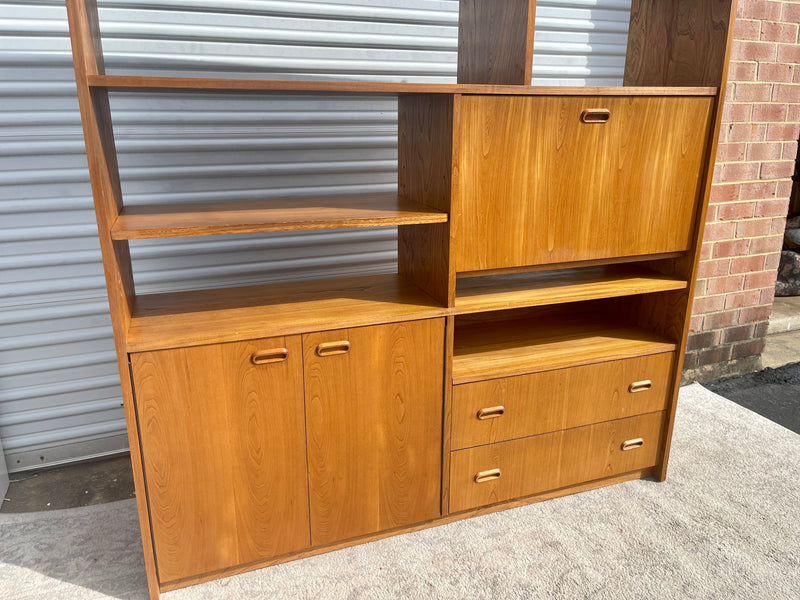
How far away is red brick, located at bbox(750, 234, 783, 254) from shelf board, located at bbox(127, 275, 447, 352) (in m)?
2.12

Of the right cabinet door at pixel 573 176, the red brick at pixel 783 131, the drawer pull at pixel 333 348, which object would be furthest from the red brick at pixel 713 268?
the drawer pull at pixel 333 348

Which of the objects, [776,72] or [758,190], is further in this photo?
[758,190]

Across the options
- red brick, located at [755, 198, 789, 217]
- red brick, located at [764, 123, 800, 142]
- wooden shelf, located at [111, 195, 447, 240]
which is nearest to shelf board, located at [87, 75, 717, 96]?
wooden shelf, located at [111, 195, 447, 240]

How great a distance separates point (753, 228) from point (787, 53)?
2.83ft

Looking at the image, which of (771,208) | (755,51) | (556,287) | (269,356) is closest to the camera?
(269,356)

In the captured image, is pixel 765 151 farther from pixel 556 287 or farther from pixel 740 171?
pixel 556 287

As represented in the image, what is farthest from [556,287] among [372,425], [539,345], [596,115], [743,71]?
[743,71]

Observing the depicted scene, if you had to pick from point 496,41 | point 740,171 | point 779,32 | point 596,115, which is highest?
point 779,32

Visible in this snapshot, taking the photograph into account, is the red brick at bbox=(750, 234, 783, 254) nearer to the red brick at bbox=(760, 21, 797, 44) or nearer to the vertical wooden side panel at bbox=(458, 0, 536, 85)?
the red brick at bbox=(760, 21, 797, 44)

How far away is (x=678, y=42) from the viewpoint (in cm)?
221

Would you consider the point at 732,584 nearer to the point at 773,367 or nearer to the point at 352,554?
the point at 352,554

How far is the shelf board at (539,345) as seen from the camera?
2.15m

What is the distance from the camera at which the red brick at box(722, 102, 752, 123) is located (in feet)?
9.54

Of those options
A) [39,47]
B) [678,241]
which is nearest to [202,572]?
[39,47]
